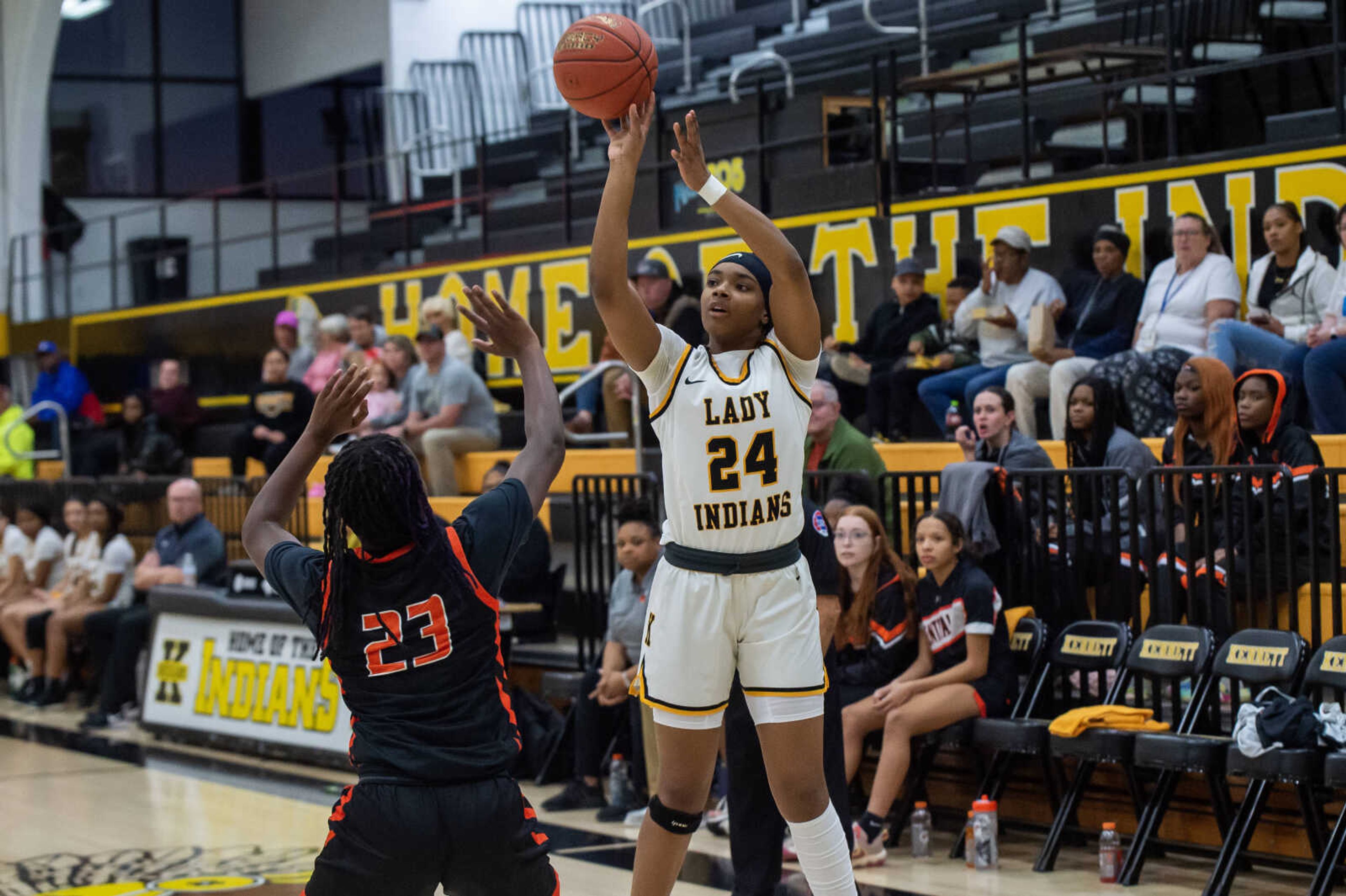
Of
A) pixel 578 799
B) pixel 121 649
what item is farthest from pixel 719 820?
pixel 121 649

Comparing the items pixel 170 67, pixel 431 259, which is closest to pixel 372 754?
pixel 431 259

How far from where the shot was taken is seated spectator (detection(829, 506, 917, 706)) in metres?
6.82

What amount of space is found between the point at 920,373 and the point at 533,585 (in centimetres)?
250

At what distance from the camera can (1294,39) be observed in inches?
424

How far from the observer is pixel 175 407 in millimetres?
14672

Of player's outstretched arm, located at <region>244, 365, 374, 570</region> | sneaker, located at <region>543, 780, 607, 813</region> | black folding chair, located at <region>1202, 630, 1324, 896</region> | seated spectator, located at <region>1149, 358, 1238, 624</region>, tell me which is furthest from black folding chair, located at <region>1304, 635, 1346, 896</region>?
player's outstretched arm, located at <region>244, 365, 374, 570</region>

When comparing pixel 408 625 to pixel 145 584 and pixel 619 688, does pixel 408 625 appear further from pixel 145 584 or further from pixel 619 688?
pixel 145 584

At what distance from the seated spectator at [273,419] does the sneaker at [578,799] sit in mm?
5041

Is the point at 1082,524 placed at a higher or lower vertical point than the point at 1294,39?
lower

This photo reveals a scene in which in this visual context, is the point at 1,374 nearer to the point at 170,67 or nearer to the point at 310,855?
the point at 170,67

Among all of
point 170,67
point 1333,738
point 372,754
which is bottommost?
point 1333,738

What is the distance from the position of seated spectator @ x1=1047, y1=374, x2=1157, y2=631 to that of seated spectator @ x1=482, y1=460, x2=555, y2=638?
9.32ft

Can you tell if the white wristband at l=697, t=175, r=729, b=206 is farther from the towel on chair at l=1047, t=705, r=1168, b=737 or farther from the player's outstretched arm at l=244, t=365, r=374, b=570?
the towel on chair at l=1047, t=705, r=1168, b=737

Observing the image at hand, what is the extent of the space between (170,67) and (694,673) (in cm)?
1905
